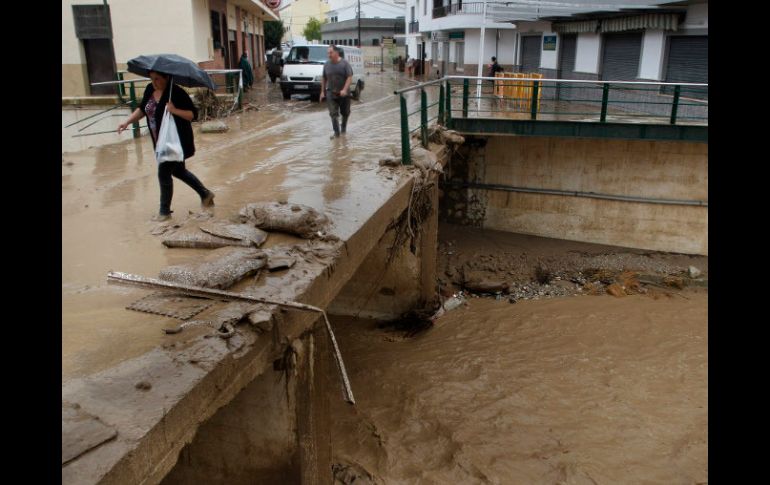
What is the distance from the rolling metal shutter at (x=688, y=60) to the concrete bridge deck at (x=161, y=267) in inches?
352

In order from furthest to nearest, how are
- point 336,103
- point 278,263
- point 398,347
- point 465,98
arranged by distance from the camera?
1. point 465,98
2. point 336,103
3. point 398,347
4. point 278,263

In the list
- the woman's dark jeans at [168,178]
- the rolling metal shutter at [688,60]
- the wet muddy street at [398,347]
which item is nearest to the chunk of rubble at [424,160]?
the wet muddy street at [398,347]

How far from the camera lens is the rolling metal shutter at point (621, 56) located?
55.4ft

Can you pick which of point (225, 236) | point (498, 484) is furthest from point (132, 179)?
point (498, 484)

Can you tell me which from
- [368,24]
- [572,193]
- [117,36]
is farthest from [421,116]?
[368,24]

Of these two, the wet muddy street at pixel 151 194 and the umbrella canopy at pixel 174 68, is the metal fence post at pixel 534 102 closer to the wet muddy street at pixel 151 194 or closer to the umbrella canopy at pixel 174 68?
the wet muddy street at pixel 151 194

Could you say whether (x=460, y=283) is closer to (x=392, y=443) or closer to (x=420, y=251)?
(x=420, y=251)

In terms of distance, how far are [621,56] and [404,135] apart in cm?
1225

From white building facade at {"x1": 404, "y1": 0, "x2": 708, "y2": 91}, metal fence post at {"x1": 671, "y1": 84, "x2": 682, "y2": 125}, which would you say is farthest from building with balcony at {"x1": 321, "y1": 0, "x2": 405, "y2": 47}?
metal fence post at {"x1": 671, "y1": 84, "x2": 682, "y2": 125}

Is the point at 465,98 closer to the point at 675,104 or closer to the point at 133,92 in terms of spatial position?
the point at 675,104

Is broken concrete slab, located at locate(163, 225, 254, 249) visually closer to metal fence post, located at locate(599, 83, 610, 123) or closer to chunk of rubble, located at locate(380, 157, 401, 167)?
chunk of rubble, located at locate(380, 157, 401, 167)

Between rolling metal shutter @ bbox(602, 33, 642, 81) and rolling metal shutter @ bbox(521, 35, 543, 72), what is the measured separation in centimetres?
545

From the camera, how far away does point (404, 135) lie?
843 cm

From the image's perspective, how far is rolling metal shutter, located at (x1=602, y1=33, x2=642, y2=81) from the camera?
55.4ft
